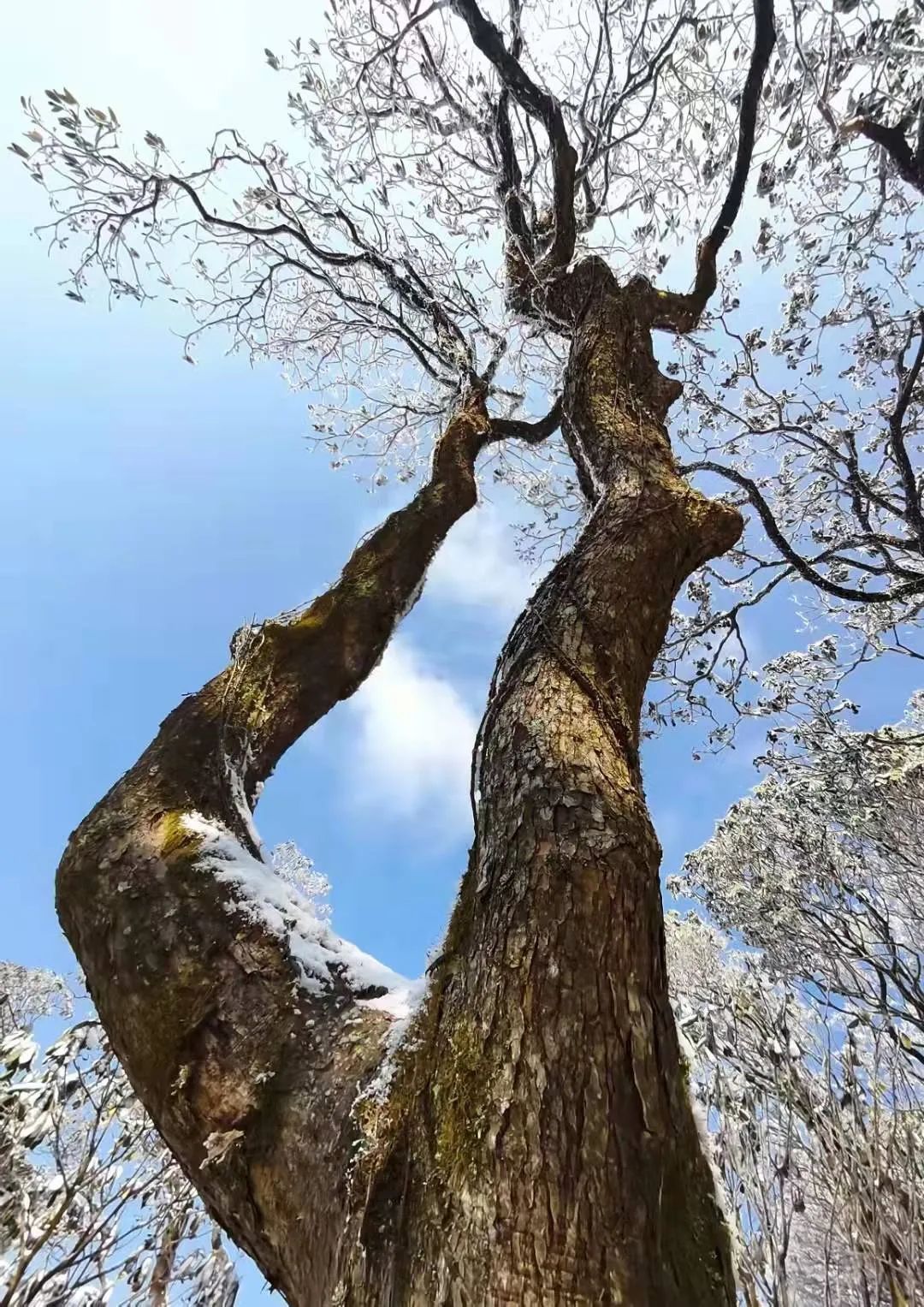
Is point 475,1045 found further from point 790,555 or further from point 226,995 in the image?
point 790,555

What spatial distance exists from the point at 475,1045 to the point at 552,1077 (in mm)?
141

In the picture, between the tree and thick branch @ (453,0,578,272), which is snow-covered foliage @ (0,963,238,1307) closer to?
the tree

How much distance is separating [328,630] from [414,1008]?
141 cm

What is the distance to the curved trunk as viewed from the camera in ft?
3.25

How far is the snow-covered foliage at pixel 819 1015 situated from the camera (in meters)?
2.30

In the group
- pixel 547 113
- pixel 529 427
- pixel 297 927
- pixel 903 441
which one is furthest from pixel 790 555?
pixel 297 927

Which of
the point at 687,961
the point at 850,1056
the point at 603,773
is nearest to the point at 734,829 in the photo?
the point at 687,961

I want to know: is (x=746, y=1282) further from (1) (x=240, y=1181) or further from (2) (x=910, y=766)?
(2) (x=910, y=766)

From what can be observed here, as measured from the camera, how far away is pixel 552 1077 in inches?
43.4

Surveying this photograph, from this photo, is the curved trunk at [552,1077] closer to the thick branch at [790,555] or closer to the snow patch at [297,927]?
the snow patch at [297,927]

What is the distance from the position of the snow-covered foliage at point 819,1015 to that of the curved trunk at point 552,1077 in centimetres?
45

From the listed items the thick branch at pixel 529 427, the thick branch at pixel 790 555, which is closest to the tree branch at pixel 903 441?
the thick branch at pixel 790 555

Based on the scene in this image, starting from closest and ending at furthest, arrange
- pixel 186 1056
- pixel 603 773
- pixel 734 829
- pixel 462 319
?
1. pixel 186 1056
2. pixel 603 773
3. pixel 462 319
4. pixel 734 829

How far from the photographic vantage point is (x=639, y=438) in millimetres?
2793
